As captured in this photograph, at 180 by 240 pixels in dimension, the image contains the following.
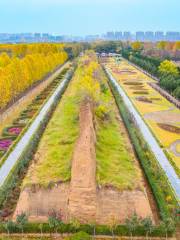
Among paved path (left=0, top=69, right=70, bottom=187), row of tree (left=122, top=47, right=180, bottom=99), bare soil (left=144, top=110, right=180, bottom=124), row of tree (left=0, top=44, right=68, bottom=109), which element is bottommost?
bare soil (left=144, top=110, right=180, bottom=124)

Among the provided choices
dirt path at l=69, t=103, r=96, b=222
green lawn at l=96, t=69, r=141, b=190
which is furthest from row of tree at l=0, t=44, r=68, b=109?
dirt path at l=69, t=103, r=96, b=222

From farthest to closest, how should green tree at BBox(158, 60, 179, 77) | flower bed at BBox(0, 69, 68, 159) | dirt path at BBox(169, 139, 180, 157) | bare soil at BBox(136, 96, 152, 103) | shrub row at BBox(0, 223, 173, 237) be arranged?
1. green tree at BBox(158, 60, 179, 77)
2. bare soil at BBox(136, 96, 152, 103)
3. flower bed at BBox(0, 69, 68, 159)
4. dirt path at BBox(169, 139, 180, 157)
5. shrub row at BBox(0, 223, 173, 237)

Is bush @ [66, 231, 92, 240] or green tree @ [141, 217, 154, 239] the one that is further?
green tree @ [141, 217, 154, 239]

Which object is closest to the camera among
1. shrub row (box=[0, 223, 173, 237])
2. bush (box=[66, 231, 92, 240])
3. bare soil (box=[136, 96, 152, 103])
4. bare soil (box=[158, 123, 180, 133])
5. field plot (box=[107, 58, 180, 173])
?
bush (box=[66, 231, 92, 240])

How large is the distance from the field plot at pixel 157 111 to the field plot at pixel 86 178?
4.14 m

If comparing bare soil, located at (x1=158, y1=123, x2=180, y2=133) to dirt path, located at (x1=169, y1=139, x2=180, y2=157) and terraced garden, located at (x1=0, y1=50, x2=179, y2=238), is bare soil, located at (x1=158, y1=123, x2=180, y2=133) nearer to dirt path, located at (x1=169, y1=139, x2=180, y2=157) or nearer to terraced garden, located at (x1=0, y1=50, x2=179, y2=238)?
terraced garden, located at (x1=0, y1=50, x2=179, y2=238)

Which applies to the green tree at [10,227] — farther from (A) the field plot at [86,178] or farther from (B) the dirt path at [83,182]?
(B) the dirt path at [83,182]

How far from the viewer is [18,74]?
5803 centimetres

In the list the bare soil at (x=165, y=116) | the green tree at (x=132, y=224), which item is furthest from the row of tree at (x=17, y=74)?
the green tree at (x=132, y=224)

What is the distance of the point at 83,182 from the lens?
2641 centimetres

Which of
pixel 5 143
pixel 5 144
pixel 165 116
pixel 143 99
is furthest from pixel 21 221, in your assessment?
pixel 143 99

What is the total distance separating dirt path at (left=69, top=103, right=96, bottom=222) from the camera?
2392cm

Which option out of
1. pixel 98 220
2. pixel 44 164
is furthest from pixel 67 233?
pixel 44 164

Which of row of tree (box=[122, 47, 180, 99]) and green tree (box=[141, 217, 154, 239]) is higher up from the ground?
row of tree (box=[122, 47, 180, 99])
